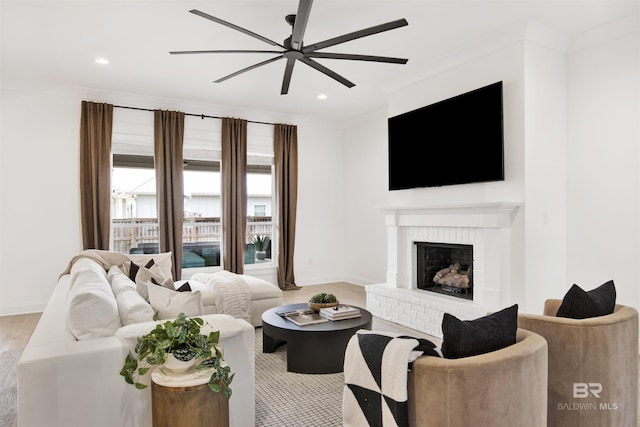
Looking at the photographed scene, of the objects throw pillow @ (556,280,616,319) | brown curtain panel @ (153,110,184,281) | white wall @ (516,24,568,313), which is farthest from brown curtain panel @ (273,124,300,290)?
throw pillow @ (556,280,616,319)

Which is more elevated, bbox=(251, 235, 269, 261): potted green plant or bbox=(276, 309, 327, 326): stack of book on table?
bbox=(251, 235, 269, 261): potted green plant

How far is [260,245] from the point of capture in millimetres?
6648

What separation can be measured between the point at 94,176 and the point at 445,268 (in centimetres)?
453

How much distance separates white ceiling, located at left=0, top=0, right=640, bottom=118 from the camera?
3.24 metres

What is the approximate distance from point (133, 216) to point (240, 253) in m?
1.59

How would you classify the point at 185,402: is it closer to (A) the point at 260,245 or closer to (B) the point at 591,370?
(B) the point at 591,370

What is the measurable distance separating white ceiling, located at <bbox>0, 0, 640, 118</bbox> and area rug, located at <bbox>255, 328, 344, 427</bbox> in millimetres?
2870

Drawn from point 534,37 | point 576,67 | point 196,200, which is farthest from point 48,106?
point 576,67

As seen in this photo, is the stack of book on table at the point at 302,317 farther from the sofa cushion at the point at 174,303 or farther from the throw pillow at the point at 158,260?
the throw pillow at the point at 158,260

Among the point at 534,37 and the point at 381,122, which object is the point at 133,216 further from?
the point at 534,37

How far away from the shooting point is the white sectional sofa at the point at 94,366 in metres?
1.71

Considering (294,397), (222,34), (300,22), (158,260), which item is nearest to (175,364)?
(294,397)

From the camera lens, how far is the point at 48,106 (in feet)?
16.7

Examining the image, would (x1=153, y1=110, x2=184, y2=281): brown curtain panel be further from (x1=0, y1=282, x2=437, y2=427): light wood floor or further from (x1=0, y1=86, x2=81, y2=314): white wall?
(x1=0, y1=282, x2=437, y2=427): light wood floor
